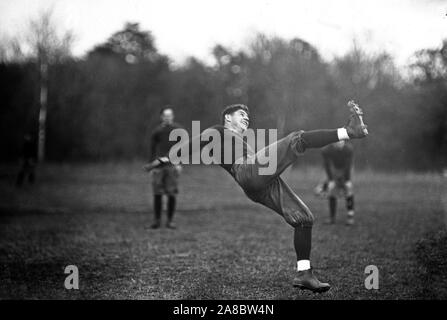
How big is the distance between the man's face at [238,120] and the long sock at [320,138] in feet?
3.25

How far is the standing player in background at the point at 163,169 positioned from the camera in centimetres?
991

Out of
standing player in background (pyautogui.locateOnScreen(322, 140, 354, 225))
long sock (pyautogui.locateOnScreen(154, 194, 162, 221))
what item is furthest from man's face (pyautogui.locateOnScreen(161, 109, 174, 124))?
standing player in background (pyautogui.locateOnScreen(322, 140, 354, 225))

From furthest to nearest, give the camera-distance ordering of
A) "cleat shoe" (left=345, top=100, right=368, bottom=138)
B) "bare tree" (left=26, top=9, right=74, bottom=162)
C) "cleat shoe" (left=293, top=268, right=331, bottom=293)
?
1. "bare tree" (left=26, top=9, right=74, bottom=162)
2. "cleat shoe" (left=293, top=268, right=331, bottom=293)
3. "cleat shoe" (left=345, top=100, right=368, bottom=138)

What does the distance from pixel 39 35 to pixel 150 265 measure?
2102 centimetres

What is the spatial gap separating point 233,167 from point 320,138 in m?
1.06

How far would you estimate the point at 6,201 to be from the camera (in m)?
14.5

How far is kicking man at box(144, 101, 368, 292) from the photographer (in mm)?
4340

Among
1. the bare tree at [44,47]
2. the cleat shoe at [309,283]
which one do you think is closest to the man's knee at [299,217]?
the cleat shoe at [309,283]

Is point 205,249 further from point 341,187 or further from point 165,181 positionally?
point 341,187

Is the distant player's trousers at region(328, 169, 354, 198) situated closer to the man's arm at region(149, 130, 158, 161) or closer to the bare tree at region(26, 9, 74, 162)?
the man's arm at region(149, 130, 158, 161)

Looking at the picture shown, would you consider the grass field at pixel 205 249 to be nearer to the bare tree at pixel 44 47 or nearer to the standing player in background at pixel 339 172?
the standing player in background at pixel 339 172

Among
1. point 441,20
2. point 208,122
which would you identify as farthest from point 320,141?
point 208,122

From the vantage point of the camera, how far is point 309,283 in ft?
14.8

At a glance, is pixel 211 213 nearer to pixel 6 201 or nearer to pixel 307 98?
pixel 6 201
